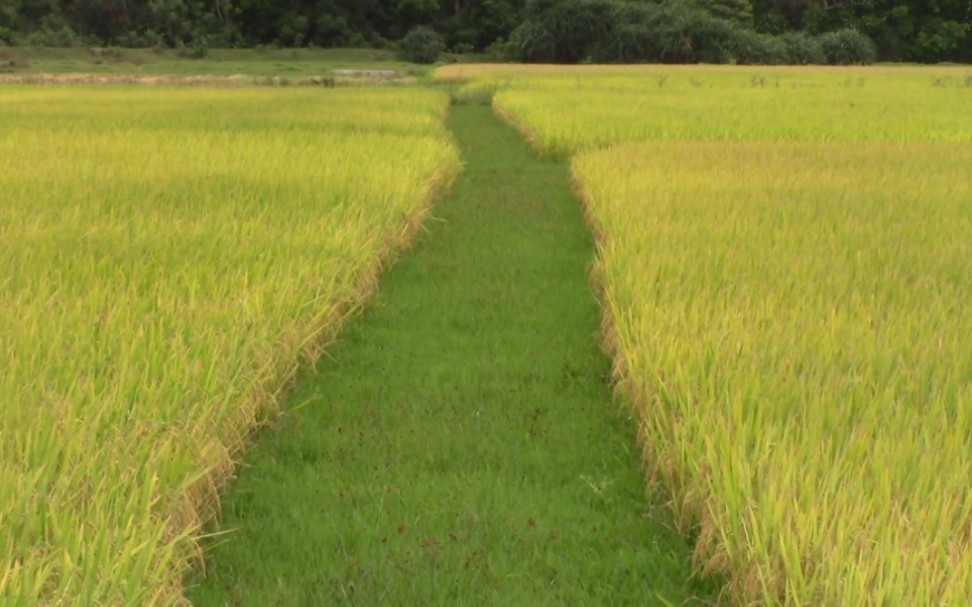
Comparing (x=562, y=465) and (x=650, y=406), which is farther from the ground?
(x=650, y=406)

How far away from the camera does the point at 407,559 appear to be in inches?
74.3

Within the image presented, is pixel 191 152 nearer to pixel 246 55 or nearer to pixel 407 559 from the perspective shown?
pixel 407 559

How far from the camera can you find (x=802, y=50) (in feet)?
101

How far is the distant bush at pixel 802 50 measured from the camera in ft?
100

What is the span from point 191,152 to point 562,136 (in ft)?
10.5

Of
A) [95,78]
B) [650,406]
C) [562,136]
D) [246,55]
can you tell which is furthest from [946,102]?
[246,55]

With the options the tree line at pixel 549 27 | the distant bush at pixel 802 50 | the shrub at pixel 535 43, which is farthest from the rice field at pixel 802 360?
the distant bush at pixel 802 50

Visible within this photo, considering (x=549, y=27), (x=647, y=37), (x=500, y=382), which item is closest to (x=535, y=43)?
(x=549, y=27)

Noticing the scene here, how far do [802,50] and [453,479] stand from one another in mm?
31274

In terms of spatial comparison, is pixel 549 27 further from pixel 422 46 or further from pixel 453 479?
pixel 453 479

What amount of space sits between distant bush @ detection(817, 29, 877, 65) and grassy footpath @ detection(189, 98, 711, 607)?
30262 mm

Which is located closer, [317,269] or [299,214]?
[317,269]

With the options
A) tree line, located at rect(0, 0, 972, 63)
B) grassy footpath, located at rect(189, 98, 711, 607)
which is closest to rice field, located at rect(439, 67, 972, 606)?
grassy footpath, located at rect(189, 98, 711, 607)

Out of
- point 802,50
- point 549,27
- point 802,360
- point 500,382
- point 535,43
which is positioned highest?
point 802,360
